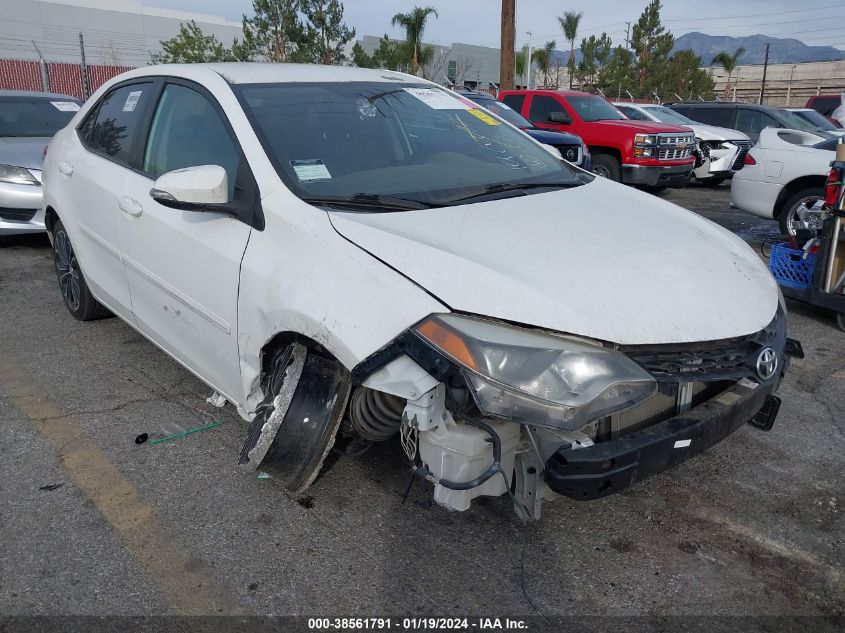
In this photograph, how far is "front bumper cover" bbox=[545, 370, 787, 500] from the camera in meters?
2.13

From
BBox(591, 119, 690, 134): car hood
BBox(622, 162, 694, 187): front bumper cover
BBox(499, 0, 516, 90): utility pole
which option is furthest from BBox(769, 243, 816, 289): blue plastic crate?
BBox(499, 0, 516, 90): utility pole

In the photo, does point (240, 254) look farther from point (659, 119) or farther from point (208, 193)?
point (659, 119)

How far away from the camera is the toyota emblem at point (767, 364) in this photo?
2.45 meters

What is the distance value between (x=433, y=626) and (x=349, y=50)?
3571cm

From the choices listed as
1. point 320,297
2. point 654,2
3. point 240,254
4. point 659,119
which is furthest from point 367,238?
point 654,2

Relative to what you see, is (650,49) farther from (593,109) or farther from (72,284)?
(72,284)

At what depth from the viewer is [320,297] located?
7.79ft

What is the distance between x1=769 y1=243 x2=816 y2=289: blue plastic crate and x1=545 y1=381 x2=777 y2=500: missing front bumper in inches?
129

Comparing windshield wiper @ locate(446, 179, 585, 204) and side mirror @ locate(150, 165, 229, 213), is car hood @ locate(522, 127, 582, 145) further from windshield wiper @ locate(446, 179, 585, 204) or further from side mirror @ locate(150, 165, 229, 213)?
side mirror @ locate(150, 165, 229, 213)

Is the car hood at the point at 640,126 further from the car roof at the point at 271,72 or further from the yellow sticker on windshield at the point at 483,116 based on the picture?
the car roof at the point at 271,72

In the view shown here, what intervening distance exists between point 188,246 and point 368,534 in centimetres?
141

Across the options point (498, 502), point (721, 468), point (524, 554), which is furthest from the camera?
point (721, 468)

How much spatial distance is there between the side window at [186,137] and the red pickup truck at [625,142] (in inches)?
339

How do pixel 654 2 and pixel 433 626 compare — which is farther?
pixel 654 2
